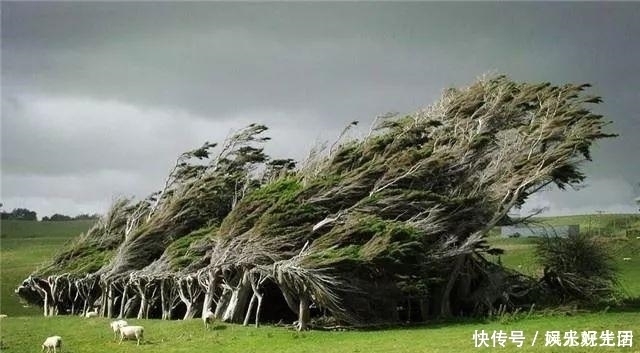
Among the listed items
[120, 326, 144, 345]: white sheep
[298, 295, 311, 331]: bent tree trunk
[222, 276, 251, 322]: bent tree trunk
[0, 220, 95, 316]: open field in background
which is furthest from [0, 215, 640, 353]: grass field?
[0, 220, 95, 316]: open field in background

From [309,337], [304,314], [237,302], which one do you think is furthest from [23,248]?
[309,337]

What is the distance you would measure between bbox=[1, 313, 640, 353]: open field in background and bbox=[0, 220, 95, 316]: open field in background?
61.7 feet

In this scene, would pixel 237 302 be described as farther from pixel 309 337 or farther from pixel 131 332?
pixel 131 332

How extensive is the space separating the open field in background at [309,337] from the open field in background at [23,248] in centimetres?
1881

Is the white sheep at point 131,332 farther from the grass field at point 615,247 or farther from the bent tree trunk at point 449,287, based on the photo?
the grass field at point 615,247

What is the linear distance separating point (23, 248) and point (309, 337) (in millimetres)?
58268

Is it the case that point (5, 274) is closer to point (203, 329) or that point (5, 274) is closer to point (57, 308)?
point (57, 308)

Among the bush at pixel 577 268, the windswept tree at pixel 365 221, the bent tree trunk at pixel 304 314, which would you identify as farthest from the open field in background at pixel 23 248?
the bush at pixel 577 268

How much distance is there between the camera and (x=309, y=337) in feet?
81.4

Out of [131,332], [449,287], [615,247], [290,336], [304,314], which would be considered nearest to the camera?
[131,332]

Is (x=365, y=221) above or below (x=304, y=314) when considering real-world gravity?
above

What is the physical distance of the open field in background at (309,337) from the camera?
20891mm

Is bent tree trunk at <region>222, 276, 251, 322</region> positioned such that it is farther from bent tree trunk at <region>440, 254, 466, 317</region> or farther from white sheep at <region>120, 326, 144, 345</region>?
bent tree trunk at <region>440, 254, 466, 317</region>

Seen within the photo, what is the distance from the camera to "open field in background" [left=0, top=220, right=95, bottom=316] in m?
49.1
